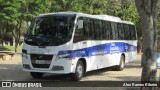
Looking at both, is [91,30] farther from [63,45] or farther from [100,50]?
[63,45]

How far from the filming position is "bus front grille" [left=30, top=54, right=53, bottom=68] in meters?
14.6

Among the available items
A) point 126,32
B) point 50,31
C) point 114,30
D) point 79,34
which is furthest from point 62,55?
point 126,32

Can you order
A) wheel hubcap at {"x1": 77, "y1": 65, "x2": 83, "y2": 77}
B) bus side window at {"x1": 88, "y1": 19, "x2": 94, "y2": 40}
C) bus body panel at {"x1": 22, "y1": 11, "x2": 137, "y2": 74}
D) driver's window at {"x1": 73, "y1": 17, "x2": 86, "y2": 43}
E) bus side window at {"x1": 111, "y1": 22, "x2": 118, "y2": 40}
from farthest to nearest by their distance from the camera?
bus side window at {"x1": 111, "y1": 22, "x2": 118, "y2": 40} < bus side window at {"x1": 88, "y1": 19, "x2": 94, "y2": 40} < wheel hubcap at {"x1": 77, "y1": 65, "x2": 83, "y2": 77} < driver's window at {"x1": 73, "y1": 17, "x2": 86, "y2": 43} < bus body panel at {"x1": 22, "y1": 11, "x2": 137, "y2": 74}

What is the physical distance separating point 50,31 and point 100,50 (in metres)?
3.51

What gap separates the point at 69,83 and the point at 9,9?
26.2 m

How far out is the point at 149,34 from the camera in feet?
36.5

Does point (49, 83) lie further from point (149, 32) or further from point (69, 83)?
point (149, 32)

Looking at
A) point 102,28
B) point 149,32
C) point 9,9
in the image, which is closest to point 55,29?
point 102,28

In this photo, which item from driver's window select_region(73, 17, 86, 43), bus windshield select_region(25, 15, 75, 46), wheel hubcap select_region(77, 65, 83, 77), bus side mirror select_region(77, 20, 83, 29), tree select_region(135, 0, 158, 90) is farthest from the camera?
wheel hubcap select_region(77, 65, 83, 77)

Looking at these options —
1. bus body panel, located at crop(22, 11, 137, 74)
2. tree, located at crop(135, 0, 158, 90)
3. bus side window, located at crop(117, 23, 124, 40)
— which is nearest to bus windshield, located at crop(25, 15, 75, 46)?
bus body panel, located at crop(22, 11, 137, 74)

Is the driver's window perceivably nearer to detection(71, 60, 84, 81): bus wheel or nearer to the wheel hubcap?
detection(71, 60, 84, 81): bus wheel

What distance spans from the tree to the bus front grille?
449 cm

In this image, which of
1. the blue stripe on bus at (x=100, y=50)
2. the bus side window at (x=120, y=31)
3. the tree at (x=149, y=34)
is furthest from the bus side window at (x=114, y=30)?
the tree at (x=149, y=34)

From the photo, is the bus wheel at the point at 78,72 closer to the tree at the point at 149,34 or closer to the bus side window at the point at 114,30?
the tree at the point at 149,34
